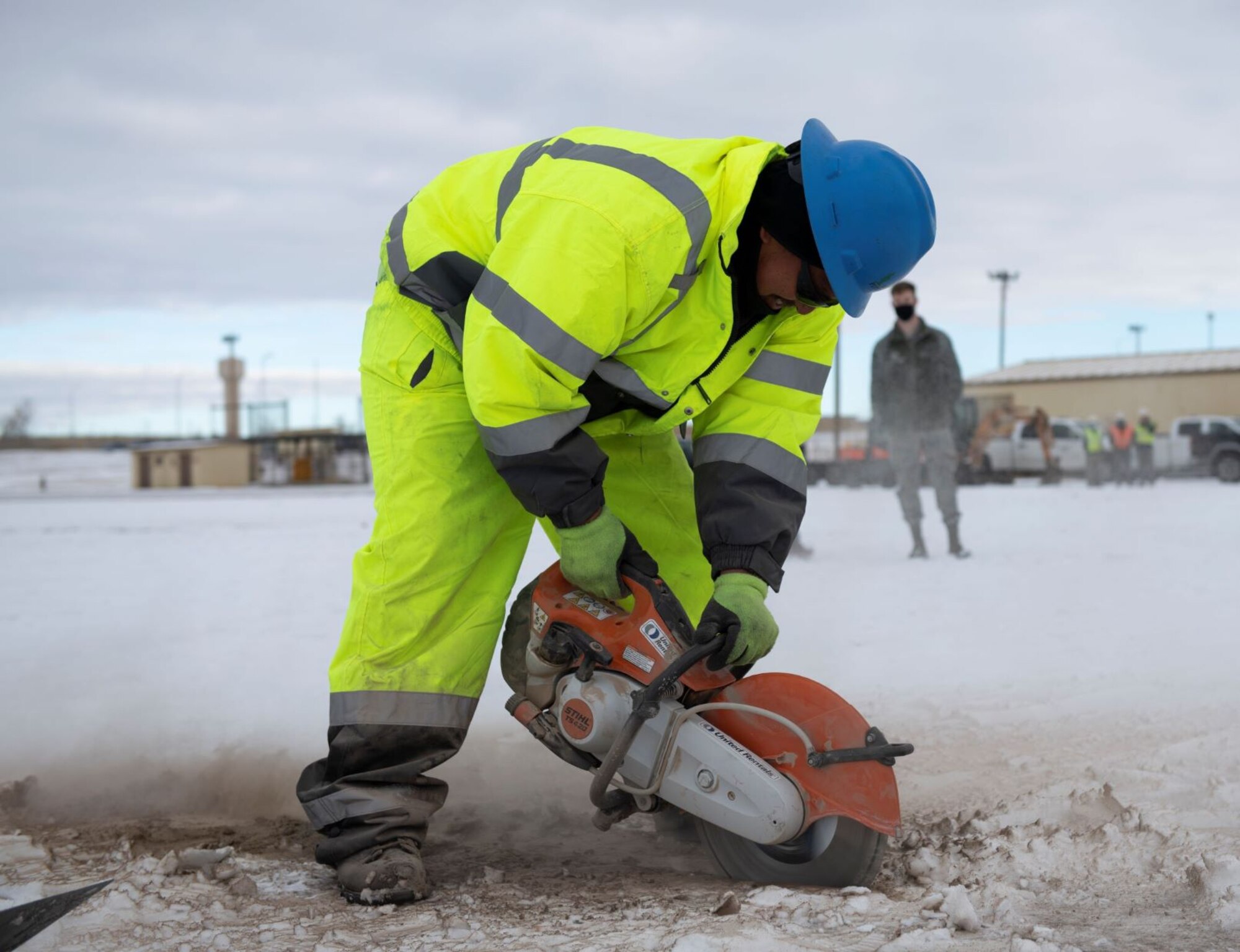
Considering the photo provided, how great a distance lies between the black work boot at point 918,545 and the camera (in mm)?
7262

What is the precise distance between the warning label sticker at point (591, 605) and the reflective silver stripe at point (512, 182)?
0.77 m

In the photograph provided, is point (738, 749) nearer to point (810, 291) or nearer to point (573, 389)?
point (573, 389)

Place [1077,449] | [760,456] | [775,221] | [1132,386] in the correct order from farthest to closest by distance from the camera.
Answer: [1132,386] → [1077,449] → [760,456] → [775,221]

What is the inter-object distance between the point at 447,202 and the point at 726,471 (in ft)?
2.80

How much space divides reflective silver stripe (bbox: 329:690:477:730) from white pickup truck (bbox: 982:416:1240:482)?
19679 mm

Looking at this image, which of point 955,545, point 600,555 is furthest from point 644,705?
→ point 955,545

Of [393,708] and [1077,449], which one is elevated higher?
[1077,449]

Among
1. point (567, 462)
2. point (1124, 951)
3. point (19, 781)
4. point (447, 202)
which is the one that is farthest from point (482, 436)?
point (19, 781)

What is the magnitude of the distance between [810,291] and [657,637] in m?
0.78

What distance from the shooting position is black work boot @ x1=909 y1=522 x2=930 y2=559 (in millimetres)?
7262

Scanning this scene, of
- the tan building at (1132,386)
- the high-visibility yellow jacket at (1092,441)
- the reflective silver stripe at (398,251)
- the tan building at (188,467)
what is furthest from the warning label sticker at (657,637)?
the tan building at (1132,386)

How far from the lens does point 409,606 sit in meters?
2.34

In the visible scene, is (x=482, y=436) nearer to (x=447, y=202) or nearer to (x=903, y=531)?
(x=447, y=202)

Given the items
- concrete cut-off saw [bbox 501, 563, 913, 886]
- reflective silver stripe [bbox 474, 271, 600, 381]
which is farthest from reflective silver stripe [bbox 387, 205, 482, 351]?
concrete cut-off saw [bbox 501, 563, 913, 886]
